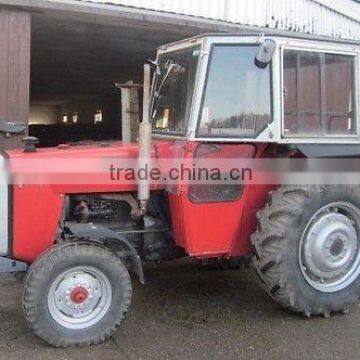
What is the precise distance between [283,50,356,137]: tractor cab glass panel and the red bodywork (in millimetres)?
401

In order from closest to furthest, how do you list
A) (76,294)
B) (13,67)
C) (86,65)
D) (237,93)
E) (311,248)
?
(76,294), (237,93), (311,248), (13,67), (86,65)

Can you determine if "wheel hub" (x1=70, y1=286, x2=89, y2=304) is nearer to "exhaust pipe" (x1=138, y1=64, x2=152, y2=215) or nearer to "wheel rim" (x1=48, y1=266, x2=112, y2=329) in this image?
"wheel rim" (x1=48, y1=266, x2=112, y2=329)

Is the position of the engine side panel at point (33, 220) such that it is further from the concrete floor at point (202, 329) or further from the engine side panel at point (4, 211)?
the concrete floor at point (202, 329)

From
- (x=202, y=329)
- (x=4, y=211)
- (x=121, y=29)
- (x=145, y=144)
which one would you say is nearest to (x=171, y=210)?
(x=145, y=144)

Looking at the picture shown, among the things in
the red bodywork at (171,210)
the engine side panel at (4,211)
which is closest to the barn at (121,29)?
the red bodywork at (171,210)

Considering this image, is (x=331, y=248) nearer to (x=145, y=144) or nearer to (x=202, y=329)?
(x=202, y=329)

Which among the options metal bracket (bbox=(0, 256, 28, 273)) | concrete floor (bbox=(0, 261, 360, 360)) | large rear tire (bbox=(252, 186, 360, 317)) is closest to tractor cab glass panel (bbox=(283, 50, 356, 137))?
large rear tire (bbox=(252, 186, 360, 317))

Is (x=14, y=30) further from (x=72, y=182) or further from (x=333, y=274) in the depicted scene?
(x=333, y=274)

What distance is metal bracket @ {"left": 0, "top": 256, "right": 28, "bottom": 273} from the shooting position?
411 centimetres

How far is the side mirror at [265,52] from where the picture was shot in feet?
13.7

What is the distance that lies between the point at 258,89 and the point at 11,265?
2300 millimetres

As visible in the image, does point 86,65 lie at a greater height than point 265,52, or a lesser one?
greater

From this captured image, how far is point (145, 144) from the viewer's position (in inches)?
160

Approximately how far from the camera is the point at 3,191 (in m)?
4.03
